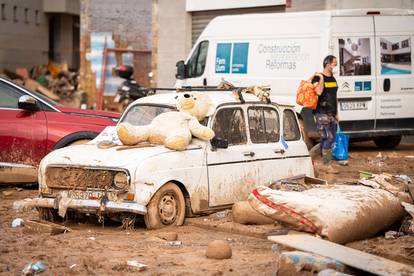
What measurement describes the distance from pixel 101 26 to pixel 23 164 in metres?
18.4

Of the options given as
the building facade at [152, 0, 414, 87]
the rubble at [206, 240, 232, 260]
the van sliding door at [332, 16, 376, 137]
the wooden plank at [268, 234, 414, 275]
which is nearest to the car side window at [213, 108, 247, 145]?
the rubble at [206, 240, 232, 260]

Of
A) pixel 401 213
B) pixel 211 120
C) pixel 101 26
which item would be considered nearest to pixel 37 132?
pixel 211 120

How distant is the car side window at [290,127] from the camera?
1152 centimetres

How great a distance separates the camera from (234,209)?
32.9ft

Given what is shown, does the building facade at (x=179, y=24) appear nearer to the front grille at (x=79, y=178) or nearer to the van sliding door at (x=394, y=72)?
the van sliding door at (x=394, y=72)

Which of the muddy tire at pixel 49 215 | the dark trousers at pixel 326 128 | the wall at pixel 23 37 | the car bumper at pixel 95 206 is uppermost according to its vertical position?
the wall at pixel 23 37

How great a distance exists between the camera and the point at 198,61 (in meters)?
19.1

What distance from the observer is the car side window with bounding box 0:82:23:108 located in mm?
12500

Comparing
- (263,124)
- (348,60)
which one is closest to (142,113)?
(263,124)

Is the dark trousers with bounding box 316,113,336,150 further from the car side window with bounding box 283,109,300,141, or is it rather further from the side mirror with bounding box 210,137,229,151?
the side mirror with bounding box 210,137,229,151

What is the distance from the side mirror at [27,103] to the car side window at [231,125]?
118 inches

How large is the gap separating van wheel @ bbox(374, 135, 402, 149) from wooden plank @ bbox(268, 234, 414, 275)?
11.0m

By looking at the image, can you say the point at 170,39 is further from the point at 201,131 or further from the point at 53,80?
the point at 201,131

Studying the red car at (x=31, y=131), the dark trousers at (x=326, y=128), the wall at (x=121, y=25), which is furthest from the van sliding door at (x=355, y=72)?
the wall at (x=121, y=25)
